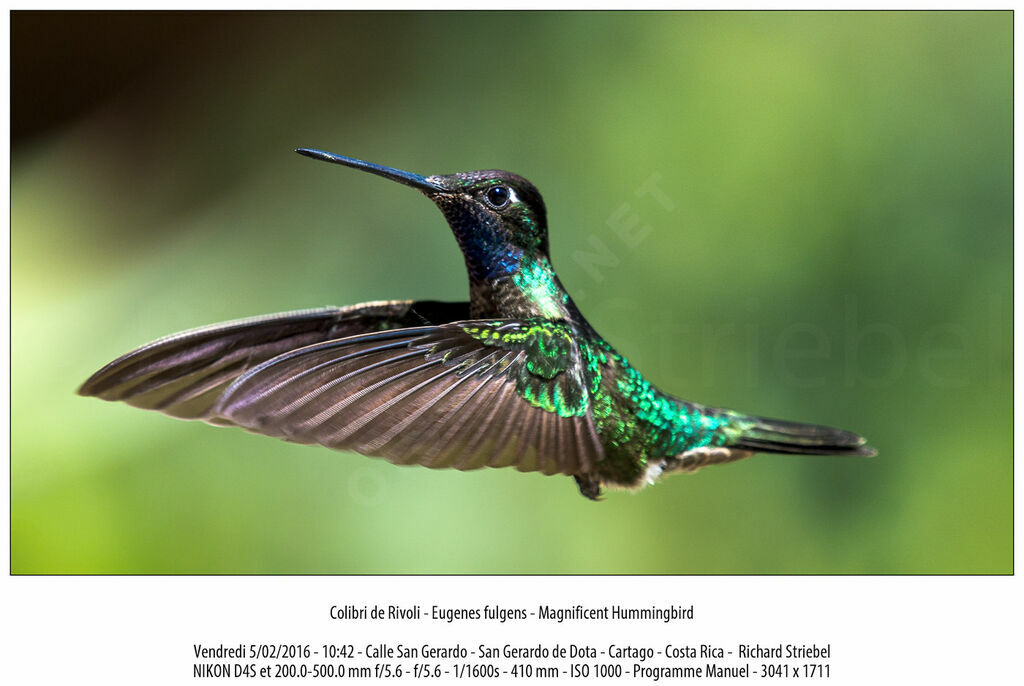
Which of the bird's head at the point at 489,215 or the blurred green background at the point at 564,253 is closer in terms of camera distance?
the bird's head at the point at 489,215

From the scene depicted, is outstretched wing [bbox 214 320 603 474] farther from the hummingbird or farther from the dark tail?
the dark tail

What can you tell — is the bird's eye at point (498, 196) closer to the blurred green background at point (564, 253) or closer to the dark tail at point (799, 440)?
the dark tail at point (799, 440)

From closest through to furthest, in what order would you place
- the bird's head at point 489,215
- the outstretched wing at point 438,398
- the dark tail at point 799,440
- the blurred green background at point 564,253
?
1. the outstretched wing at point 438,398
2. the bird's head at point 489,215
3. the dark tail at point 799,440
4. the blurred green background at point 564,253

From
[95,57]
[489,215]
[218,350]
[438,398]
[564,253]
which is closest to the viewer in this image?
[438,398]

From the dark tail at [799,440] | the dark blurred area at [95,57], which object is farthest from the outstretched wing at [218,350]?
the dark blurred area at [95,57]

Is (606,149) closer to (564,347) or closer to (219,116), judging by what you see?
(219,116)

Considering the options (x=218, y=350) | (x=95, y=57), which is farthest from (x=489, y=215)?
(x=95, y=57)

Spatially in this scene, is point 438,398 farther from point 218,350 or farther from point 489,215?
point 218,350
